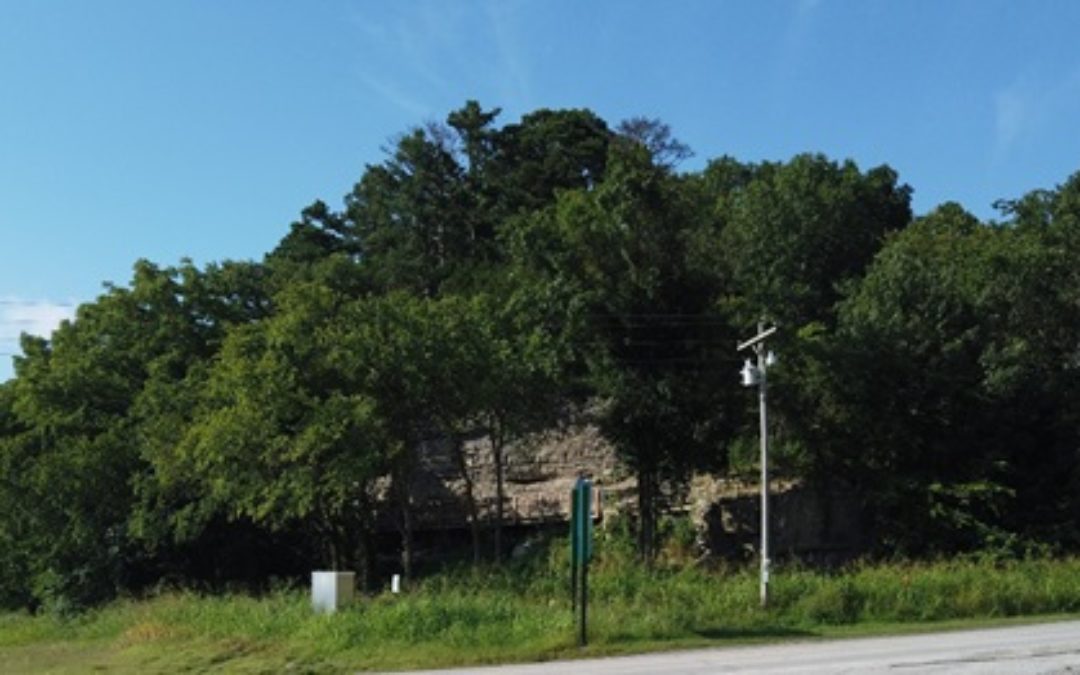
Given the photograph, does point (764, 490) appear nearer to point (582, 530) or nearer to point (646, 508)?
point (582, 530)

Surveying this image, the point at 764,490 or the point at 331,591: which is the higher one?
the point at 764,490

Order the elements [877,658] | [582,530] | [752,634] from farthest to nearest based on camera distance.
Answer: [752,634], [582,530], [877,658]

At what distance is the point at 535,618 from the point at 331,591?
489 cm

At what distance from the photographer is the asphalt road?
15.2m

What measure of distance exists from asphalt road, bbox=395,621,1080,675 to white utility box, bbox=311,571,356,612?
6.50 meters

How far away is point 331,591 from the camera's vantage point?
24.5 m

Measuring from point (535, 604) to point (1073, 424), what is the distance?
85.8 feet


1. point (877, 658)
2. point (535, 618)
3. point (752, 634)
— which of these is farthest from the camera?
point (752, 634)

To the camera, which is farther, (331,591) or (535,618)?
(331,591)

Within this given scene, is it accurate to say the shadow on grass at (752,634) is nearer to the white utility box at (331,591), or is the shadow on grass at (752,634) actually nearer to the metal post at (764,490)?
the metal post at (764,490)

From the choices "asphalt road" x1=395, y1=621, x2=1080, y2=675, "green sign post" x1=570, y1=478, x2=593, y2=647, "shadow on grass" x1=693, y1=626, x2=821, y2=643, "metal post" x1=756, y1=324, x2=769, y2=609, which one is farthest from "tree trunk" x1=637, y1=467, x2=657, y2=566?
"green sign post" x1=570, y1=478, x2=593, y2=647

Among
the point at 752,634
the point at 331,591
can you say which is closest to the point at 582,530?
the point at 752,634

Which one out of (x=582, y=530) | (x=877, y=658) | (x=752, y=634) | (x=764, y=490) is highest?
(x=764, y=490)

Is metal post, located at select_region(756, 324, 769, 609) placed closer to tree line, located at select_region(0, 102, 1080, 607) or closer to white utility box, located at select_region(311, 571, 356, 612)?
white utility box, located at select_region(311, 571, 356, 612)
